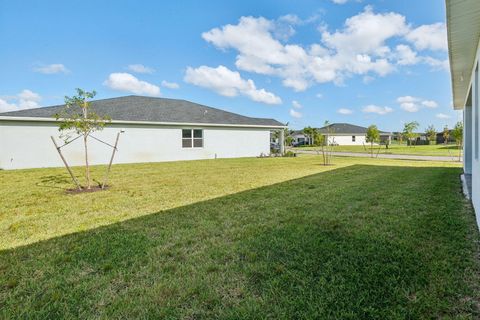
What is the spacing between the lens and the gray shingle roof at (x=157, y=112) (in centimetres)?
1538

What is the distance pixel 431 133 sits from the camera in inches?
1859

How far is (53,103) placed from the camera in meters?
16.7

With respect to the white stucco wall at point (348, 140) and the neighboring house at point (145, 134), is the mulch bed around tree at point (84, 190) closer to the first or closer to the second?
the neighboring house at point (145, 134)

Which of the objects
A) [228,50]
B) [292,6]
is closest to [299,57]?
[228,50]

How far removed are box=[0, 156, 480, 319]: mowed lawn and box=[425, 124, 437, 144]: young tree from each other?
165ft

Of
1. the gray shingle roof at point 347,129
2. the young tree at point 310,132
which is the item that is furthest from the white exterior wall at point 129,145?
the gray shingle roof at point 347,129

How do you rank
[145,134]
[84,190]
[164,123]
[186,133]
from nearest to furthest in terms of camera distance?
[84,190]
[145,134]
[164,123]
[186,133]

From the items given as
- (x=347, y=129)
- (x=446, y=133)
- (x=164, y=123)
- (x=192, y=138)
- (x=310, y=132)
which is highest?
(x=347, y=129)

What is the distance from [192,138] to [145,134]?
10.7 ft

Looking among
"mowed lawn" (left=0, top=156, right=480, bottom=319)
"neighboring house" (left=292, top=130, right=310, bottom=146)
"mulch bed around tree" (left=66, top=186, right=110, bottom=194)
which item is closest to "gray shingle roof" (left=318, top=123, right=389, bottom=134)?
"neighboring house" (left=292, top=130, right=310, bottom=146)

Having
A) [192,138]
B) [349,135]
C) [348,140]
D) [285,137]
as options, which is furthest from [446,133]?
[192,138]

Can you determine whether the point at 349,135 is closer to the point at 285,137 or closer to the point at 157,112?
the point at 285,137

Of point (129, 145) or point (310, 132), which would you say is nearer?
point (129, 145)

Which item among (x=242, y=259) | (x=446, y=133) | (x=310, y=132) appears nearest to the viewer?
(x=242, y=259)
